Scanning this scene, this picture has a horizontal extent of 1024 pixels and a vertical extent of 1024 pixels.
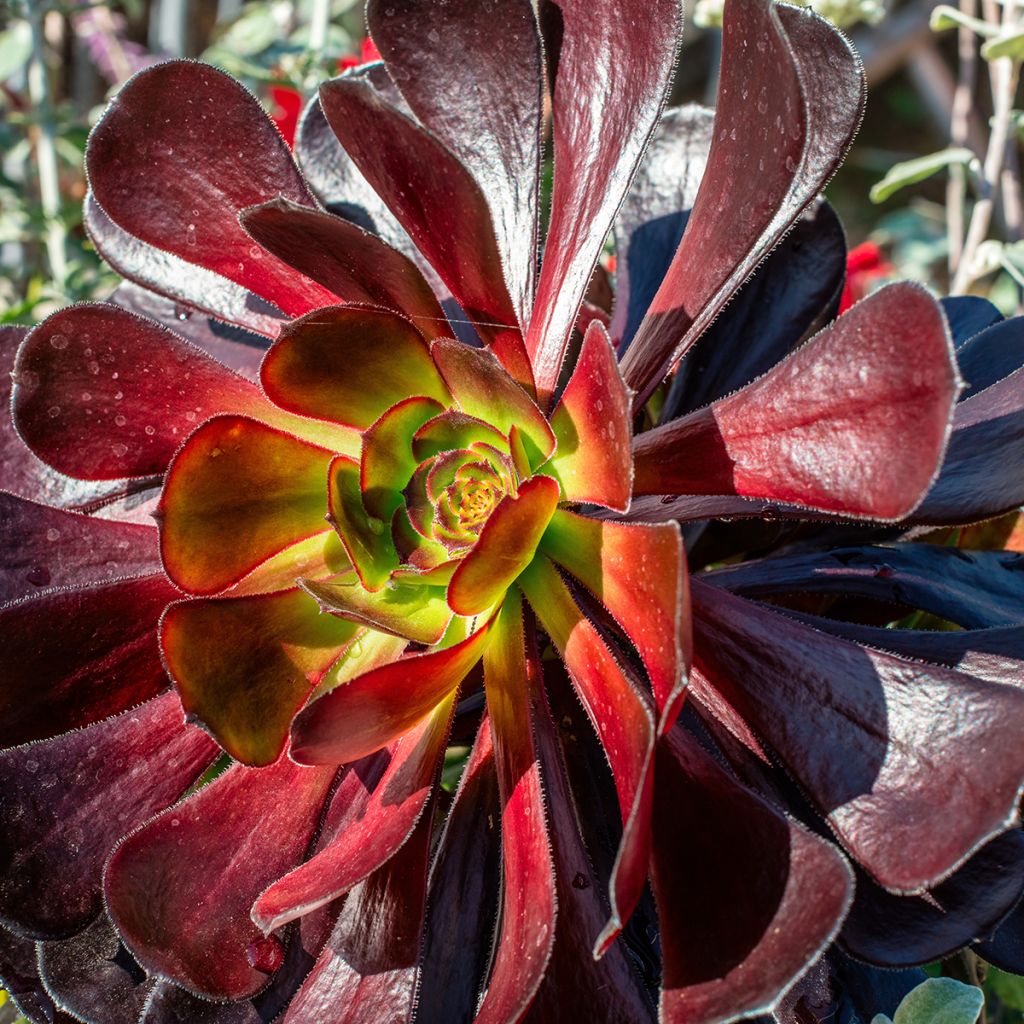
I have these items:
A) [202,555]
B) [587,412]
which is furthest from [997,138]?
[202,555]

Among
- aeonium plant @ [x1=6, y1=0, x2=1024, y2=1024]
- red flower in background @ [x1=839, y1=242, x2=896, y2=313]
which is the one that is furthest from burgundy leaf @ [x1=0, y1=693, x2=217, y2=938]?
red flower in background @ [x1=839, y1=242, x2=896, y2=313]

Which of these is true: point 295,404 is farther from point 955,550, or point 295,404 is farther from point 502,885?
point 955,550

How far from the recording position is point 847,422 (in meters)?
0.54

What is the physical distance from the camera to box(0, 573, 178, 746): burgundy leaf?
2.32 feet

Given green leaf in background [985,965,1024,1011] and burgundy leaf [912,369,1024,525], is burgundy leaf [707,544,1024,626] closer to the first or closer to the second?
burgundy leaf [912,369,1024,525]

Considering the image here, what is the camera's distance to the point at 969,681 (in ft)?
1.90

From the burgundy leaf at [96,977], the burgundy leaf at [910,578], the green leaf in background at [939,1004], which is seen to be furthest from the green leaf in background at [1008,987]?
the burgundy leaf at [96,977]

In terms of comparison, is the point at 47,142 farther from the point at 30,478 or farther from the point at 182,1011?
the point at 182,1011

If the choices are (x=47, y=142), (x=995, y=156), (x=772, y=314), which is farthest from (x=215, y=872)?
(x=47, y=142)

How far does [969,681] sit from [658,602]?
6.8 inches

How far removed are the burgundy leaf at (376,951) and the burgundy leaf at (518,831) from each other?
0.05 m

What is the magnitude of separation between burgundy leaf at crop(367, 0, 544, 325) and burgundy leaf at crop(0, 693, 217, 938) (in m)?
0.37

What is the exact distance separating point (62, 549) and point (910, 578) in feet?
1.94

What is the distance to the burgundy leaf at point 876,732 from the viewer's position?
532 mm
